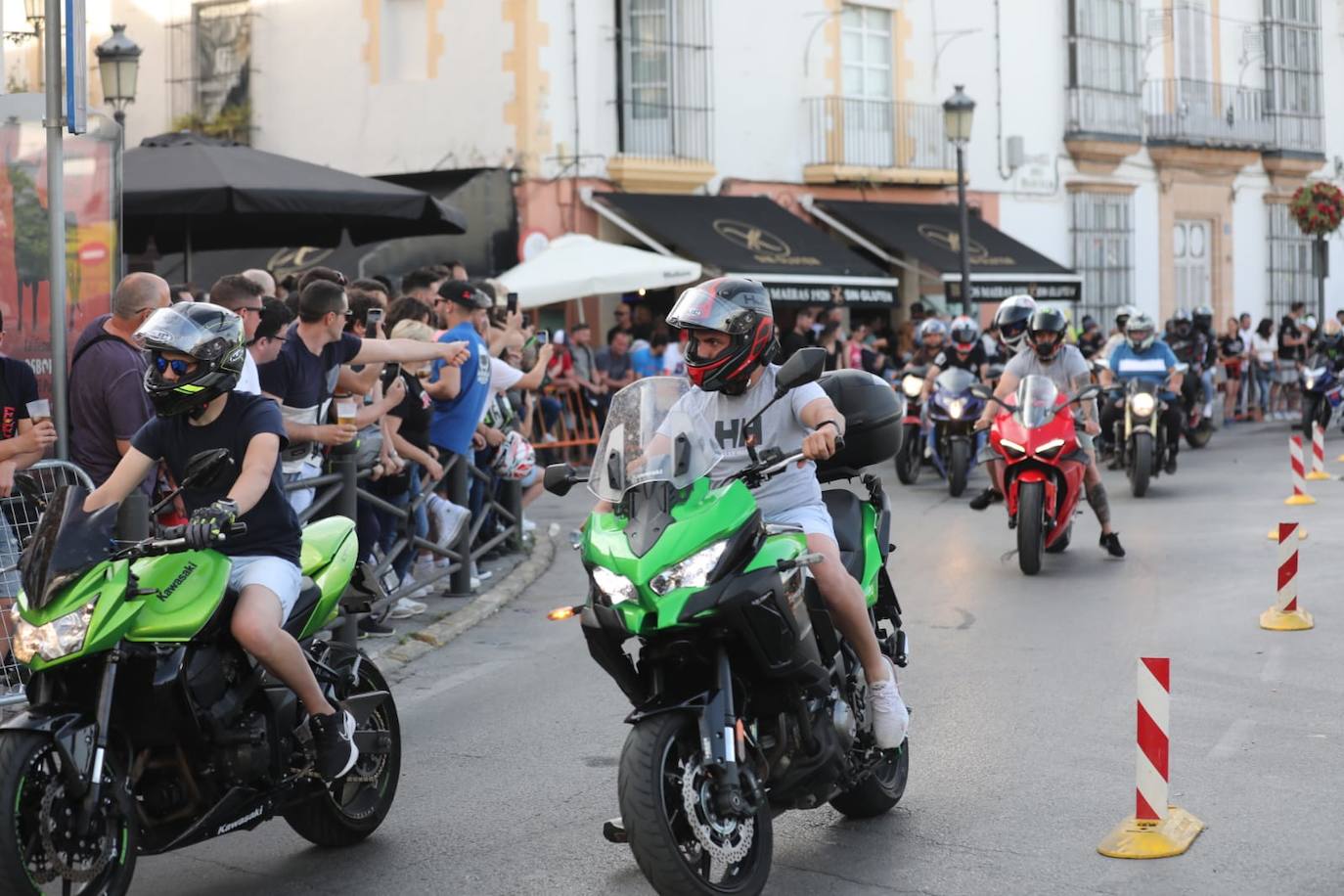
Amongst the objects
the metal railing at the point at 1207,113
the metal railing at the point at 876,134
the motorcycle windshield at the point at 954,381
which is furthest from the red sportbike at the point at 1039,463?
the metal railing at the point at 1207,113

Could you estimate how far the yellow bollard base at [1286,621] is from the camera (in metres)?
9.75

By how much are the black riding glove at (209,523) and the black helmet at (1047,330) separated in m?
8.55

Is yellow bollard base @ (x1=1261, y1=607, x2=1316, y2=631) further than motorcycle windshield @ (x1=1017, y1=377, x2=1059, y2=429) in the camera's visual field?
No

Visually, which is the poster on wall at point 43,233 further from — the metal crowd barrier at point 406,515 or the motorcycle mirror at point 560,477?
the motorcycle mirror at point 560,477

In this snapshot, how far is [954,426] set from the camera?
18.0m

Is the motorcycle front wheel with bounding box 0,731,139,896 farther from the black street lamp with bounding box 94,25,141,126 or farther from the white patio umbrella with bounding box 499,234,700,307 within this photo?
the white patio umbrella with bounding box 499,234,700,307

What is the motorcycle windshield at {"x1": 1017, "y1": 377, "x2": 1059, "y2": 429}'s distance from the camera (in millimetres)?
12344

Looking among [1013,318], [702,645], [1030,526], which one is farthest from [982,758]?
[1013,318]

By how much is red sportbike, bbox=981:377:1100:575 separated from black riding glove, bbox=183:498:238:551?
739cm

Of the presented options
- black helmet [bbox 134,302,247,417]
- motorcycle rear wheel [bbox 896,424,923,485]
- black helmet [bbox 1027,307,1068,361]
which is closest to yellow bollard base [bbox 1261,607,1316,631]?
black helmet [bbox 1027,307,1068,361]

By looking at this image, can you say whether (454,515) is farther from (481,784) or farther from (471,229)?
(471,229)

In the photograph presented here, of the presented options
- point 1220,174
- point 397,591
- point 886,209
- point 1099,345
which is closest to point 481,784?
point 397,591

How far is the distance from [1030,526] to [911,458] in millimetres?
6823

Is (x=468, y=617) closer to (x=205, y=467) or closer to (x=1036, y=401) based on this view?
(x=1036, y=401)
